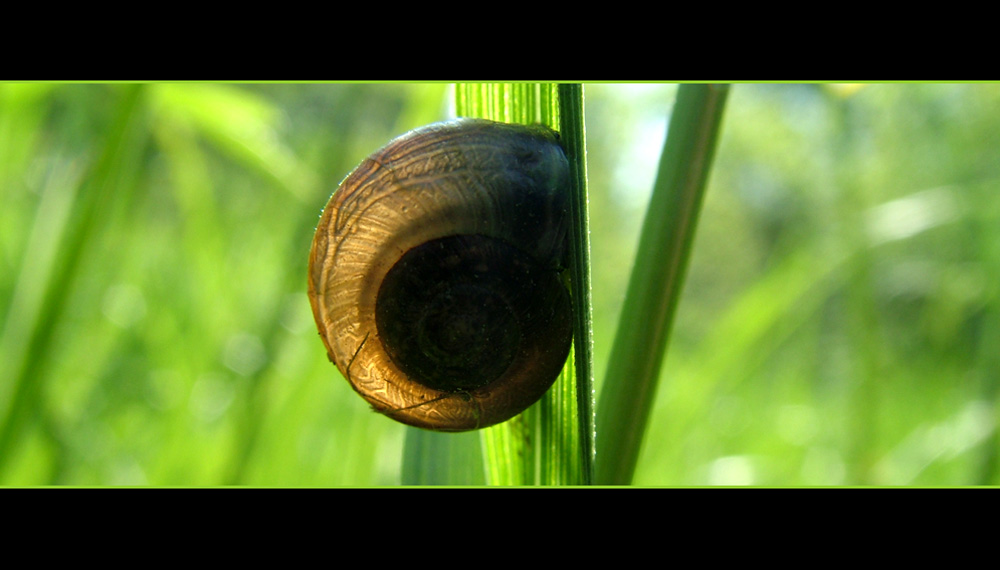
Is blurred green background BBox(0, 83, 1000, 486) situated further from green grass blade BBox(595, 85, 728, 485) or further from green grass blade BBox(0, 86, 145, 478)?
green grass blade BBox(595, 85, 728, 485)

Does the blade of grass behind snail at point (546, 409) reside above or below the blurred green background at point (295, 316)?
below

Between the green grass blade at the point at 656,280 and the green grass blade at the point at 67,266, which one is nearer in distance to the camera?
the green grass blade at the point at 656,280

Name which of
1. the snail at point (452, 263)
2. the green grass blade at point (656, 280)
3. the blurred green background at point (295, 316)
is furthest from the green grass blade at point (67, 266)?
the green grass blade at point (656, 280)

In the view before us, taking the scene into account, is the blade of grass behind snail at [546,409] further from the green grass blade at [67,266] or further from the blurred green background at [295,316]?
the green grass blade at [67,266]

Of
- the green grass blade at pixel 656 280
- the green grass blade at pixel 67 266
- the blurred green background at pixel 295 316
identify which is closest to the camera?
the green grass blade at pixel 656 280

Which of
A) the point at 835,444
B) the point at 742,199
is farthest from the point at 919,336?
the point at 742,199

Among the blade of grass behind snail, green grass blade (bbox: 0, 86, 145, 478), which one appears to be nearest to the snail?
the blade of grass behind snail

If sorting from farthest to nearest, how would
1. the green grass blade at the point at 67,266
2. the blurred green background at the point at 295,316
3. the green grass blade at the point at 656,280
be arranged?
1. the blurred green background at the point at 295,316
2. the green grass blade at the point at 67,266
3. the green grass blade at the point at 656,280
